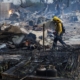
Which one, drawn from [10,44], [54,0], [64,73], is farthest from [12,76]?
[54,0]

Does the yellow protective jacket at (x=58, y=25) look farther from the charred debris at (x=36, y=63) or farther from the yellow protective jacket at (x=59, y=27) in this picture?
the charred debris at (x=36, y=63)

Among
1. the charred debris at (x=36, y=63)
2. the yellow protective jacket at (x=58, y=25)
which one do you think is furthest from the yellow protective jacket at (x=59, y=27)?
the charred debris at (x=36, y=63)

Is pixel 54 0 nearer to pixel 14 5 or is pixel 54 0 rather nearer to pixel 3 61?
pixel 14 5

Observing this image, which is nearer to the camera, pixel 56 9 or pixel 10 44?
pixel 10 44

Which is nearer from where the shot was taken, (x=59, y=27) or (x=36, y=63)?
(x=36, y=63)

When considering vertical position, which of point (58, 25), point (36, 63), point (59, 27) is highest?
point (58, 25)

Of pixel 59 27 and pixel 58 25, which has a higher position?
pixel 58 25

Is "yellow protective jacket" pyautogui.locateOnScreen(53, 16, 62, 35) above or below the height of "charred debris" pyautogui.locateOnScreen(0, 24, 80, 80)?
above

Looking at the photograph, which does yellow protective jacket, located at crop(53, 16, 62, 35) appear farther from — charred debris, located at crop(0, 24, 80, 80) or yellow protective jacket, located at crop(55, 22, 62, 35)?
charred debris, located at crop(0, 24, 80, 80)

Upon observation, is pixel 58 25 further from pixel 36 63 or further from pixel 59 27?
pixel 36 63

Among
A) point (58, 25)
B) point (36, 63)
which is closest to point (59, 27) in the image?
point (58, 25)

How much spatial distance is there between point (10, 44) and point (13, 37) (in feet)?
3.10

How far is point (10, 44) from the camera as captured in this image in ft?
49.9

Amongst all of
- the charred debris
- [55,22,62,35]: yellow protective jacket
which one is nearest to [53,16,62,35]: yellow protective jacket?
[55,22,62,35]: yellow protective jacket
